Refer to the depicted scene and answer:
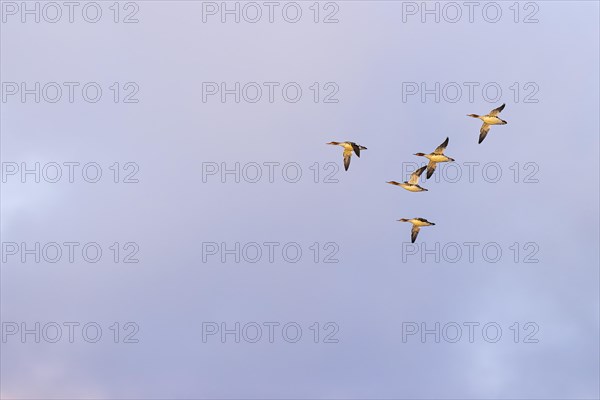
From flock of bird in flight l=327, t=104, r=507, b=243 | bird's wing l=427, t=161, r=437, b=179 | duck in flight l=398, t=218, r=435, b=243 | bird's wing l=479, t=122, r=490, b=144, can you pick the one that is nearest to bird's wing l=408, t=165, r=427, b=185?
flock of bird in flight l=327, t=104, r=507, b=243

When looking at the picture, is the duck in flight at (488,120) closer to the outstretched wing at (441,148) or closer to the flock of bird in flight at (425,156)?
the flock of bird in flight at (425,156)

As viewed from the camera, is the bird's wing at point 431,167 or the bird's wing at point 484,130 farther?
the bird's wing at point 484,130

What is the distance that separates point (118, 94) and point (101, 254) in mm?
12222

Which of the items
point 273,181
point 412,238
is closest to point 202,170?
point 273,181

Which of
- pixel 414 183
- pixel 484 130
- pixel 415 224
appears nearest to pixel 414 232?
pixel 415 224

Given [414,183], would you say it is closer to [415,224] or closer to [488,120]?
[415,224]

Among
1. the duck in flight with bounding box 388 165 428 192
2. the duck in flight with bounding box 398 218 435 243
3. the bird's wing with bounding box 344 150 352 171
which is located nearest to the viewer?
the bird's wing with bounding box 344 150 352 171

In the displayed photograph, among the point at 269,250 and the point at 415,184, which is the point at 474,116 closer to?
the point at 415,184

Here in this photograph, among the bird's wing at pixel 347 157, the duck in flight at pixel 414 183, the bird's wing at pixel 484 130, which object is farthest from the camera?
the bird's wing at pixel 484 130

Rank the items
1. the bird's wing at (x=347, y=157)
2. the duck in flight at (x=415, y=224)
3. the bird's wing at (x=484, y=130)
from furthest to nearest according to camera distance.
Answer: the duck in flight at (x=415, y=224), the bird's wing at (x=484, y=130), the bird's wing at (x=347, y=157)

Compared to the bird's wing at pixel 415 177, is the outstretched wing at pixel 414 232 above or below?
below

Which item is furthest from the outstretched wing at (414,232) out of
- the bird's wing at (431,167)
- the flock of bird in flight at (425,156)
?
the bird's wing at (431,167)

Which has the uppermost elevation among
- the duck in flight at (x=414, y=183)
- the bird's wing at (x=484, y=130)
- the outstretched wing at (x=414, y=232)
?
the bird's wing at (x=484, y=130)

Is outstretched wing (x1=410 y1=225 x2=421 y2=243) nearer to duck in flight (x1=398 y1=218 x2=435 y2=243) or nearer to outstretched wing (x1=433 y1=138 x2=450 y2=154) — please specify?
duck in flight (x1=398 y1=218 x2=435 y2=243)
